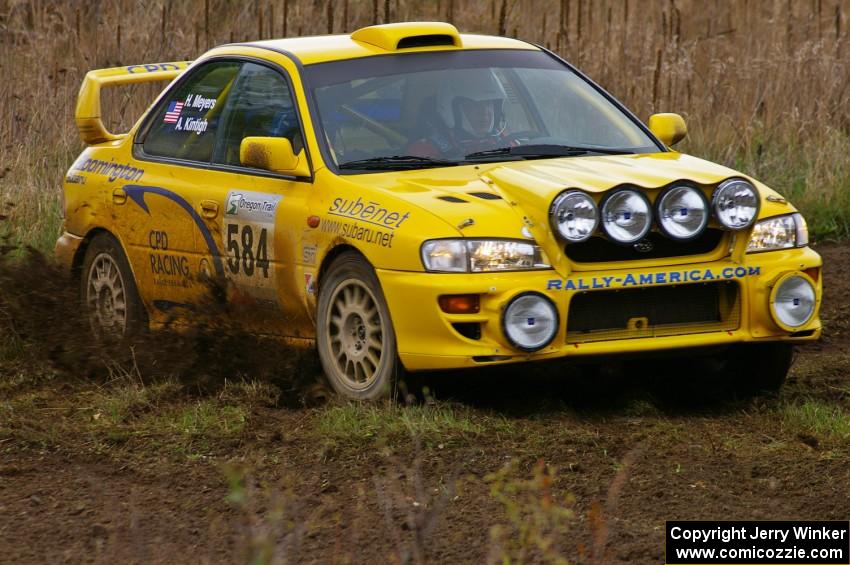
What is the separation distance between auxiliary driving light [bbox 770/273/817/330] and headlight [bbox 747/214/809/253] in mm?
159

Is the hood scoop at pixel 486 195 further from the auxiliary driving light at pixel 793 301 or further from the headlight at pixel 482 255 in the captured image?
the auxiliary driving light at pixel 793 301

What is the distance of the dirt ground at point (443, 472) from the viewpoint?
478cm

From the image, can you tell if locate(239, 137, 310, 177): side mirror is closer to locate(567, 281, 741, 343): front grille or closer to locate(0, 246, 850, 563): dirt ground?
locate(0, 246, 850, 563): dirt ground

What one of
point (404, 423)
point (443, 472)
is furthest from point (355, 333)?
point (443, 472)

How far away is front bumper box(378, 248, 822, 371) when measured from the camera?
610 cm

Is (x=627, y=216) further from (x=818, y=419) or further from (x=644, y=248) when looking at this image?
(x=818, y=419)

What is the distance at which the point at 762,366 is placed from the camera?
22.3 ft

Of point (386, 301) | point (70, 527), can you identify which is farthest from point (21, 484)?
point (386, 301)

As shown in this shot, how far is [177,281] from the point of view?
775 cm

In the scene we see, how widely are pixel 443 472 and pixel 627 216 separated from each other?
1291 mm

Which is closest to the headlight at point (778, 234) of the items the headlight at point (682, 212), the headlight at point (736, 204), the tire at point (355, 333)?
the headlight at point (736, 204)

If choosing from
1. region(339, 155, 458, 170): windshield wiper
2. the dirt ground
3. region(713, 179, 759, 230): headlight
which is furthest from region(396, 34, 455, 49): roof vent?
region(713, 179, 759, 230): headlight
